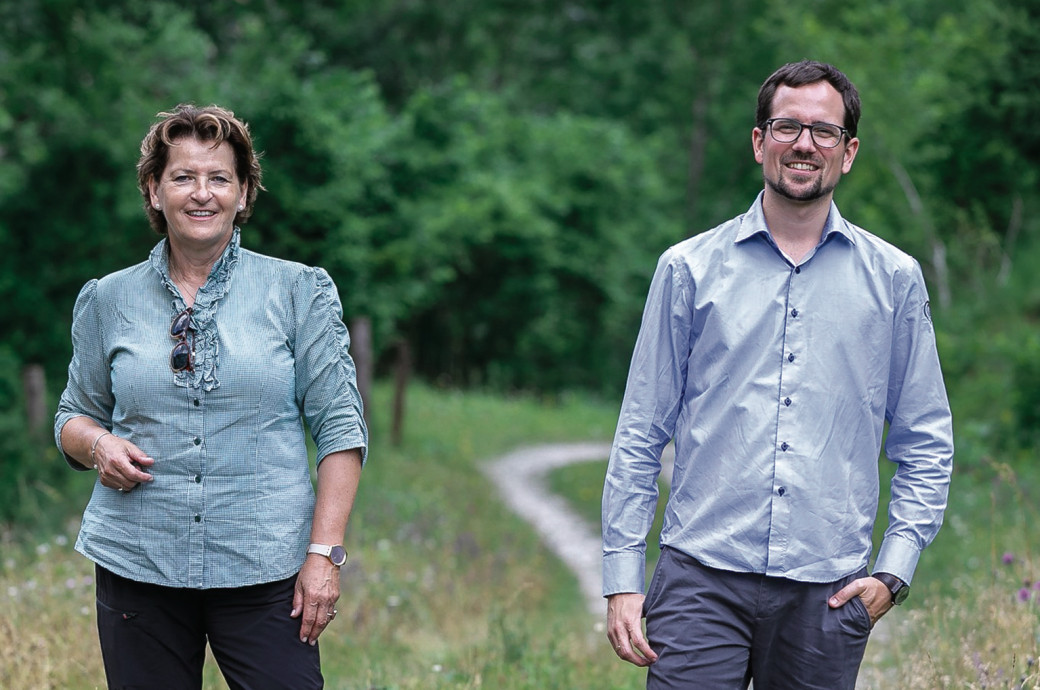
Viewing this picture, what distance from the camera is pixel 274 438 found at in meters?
3.05

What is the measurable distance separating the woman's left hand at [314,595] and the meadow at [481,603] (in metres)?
1.48

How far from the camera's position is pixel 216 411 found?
9.80 ft

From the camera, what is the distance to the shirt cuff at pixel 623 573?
314 cm

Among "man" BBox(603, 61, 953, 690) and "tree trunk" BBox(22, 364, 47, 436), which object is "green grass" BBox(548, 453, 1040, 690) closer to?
"man" BBox(603, 61, 953, 690)

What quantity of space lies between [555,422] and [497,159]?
9137 millimetres

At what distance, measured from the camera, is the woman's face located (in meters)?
3.07

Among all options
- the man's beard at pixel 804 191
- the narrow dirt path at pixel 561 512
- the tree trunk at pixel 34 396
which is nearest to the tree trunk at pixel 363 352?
the narrow dirt path at pixel 561 512

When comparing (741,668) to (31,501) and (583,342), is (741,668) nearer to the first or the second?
(31,501)

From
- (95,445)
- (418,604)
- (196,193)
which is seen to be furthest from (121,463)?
(418,604)

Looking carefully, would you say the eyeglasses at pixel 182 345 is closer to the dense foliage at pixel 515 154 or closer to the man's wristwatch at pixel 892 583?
the man's wristwatch at pixel 892 583

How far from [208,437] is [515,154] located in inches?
1188

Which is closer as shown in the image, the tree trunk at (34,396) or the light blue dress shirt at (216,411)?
the light blue dress shirt at (216,411)

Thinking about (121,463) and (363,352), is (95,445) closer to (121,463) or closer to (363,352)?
(121,463)

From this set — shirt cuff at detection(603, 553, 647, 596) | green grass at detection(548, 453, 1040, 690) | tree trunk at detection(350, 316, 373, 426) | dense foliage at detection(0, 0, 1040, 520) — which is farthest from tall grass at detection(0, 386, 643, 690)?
dense foliage at detection(0, 0, 1040, 520)
